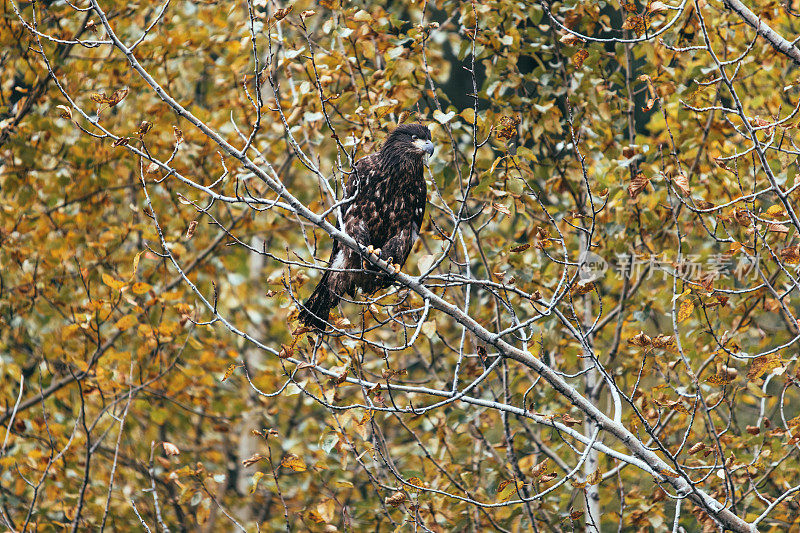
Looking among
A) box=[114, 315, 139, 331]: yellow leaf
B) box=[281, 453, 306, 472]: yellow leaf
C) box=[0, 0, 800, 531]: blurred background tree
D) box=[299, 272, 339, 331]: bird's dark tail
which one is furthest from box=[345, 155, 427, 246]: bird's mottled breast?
box=[114, 315, 139, 331]: yellow leaf

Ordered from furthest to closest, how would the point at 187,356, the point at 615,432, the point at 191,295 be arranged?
1. the point at 191,295
2. the point at 187,356
3. the point at 615,432

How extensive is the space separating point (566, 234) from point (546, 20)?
4.18 feet

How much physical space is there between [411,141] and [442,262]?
821mm

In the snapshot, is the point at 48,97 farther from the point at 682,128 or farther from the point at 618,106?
the point at 682,128

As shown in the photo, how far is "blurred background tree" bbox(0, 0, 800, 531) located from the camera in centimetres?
324

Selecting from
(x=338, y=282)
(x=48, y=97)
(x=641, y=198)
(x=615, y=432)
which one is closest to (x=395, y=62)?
(x=338, y=282)

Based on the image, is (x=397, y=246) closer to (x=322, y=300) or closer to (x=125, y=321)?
(x=322, y=300)

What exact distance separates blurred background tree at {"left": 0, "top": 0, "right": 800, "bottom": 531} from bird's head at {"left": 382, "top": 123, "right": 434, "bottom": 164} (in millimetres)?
92

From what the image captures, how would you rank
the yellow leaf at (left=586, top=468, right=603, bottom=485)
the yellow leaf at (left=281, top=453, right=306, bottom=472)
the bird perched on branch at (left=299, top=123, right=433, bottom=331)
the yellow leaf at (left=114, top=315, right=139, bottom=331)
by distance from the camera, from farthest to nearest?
1. the yellow leaf at (left=114, top=315, right=139, bottom=331)
2. the bird perched on branch at (left=299, top=123, right=433, bottom=331)
3. the yellow leaf at (left=281, top=453, right=306, bottom=472)
4. the yellow leaf at (left=586, top=468, right=603, bottom=485)

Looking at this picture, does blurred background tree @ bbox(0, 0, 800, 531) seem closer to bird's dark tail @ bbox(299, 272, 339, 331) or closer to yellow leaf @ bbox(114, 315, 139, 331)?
yellow leaf @ bbox(114, 315, 139, 331)

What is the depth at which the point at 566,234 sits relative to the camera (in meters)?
4.54

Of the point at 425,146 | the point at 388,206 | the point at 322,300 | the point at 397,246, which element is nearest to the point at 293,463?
the point at 322,300

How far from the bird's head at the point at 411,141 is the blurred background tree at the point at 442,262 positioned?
3.6 inches

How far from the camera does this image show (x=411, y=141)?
376cm
